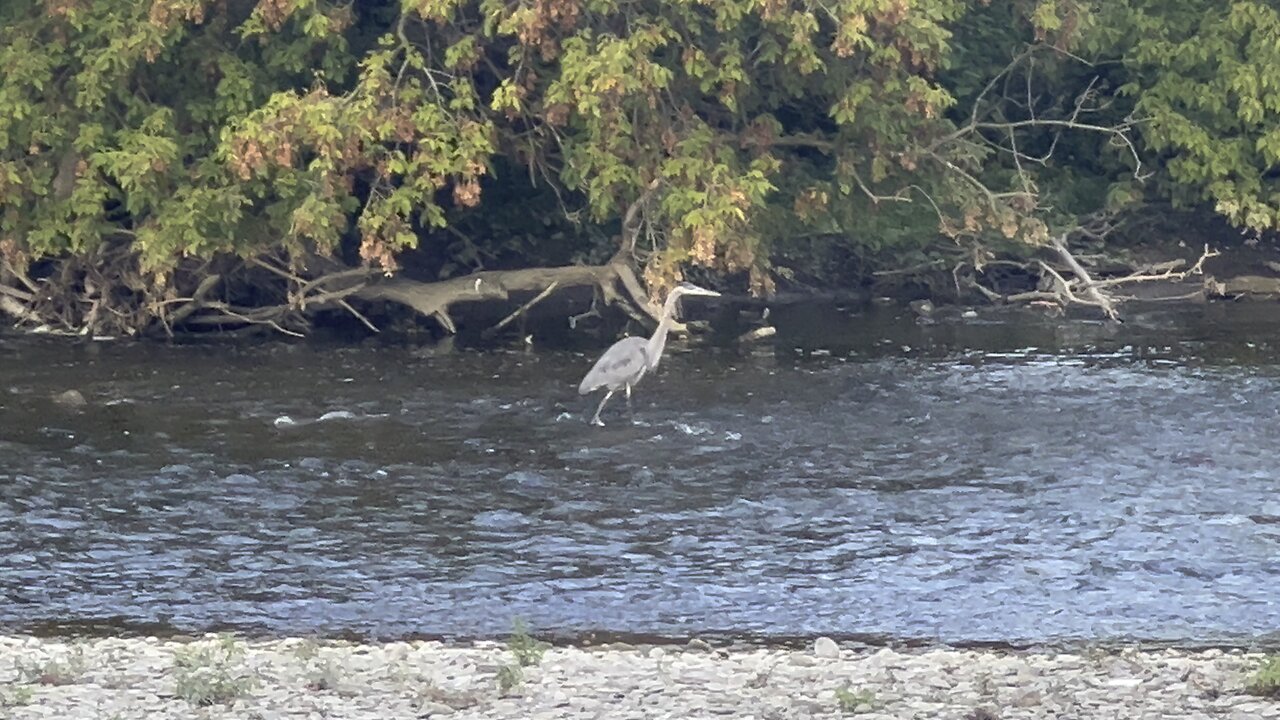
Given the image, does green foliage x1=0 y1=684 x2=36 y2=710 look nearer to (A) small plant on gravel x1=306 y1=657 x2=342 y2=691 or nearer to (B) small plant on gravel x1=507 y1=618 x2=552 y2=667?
(A) small plant on gravel x1=306 y1=657 x2=342 y2=691

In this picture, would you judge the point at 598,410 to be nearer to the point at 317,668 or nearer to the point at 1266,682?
the point at 317,668

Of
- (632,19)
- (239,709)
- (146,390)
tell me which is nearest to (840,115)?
(632,19)

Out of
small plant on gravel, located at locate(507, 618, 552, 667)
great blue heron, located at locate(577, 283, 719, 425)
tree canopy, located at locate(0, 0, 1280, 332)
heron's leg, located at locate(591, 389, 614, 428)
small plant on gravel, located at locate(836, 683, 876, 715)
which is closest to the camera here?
small plant on gravel, located at locate(836, 683, 876, 715)

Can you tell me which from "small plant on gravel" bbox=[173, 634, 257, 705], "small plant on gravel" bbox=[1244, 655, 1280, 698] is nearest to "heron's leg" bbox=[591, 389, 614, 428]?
"small plant on gravel" bbox=[173, 634, 257, 705]

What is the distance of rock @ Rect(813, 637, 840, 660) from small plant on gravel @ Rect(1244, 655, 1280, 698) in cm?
243

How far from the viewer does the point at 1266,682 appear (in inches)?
338

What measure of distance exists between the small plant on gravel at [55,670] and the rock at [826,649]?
4061mm

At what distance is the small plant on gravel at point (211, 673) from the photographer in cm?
879

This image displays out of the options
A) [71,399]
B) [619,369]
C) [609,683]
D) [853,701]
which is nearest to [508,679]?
[609,683]

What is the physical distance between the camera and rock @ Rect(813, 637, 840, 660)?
10.5 meters

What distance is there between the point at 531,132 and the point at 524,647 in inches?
557

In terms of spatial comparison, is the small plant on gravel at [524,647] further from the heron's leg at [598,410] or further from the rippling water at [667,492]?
the heron's leg at [598,410]

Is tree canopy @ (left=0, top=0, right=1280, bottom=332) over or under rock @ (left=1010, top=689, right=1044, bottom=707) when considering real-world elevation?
over

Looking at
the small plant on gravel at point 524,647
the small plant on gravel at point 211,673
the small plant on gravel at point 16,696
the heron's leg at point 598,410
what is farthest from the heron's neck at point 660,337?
the small plant on gravel at point 16,696
